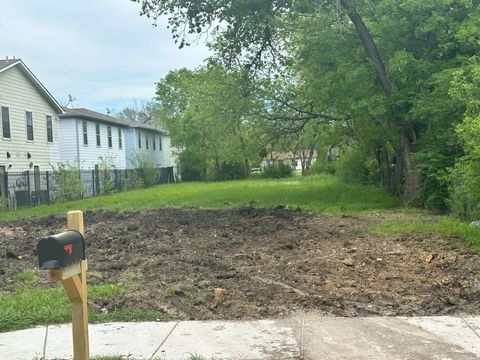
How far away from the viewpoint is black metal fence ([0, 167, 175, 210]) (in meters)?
25.0

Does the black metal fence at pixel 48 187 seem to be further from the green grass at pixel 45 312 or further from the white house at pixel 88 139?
the green grass at pixel 45 312

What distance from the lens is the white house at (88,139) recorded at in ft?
119

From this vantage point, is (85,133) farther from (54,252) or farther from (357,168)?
(54,252)

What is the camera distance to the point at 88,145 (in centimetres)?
3819

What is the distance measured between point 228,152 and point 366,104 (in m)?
10.6

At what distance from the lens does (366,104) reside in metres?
16.2

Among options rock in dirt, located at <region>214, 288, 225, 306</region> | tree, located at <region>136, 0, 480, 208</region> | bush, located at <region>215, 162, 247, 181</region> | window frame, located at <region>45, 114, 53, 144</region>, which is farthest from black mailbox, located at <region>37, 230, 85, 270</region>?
bush, located at <region>215, 162, 247, 181</region>

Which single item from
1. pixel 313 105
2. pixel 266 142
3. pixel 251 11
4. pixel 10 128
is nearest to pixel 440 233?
pixel 251 11

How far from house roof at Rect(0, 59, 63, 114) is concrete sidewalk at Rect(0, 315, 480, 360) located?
930 inches

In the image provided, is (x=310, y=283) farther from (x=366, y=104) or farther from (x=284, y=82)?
(x=284, y=82)

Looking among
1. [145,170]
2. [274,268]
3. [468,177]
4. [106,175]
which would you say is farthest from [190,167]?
[274,268]

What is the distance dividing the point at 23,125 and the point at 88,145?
9.95 m

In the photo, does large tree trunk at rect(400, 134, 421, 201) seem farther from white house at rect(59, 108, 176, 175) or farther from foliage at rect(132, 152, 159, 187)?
foliage at rect(132, 152, 159, 187)

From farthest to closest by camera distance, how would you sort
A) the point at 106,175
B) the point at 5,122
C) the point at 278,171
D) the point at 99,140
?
the point at 278,171
the point at 99,140
the point at 106,175
the point at 5,122
